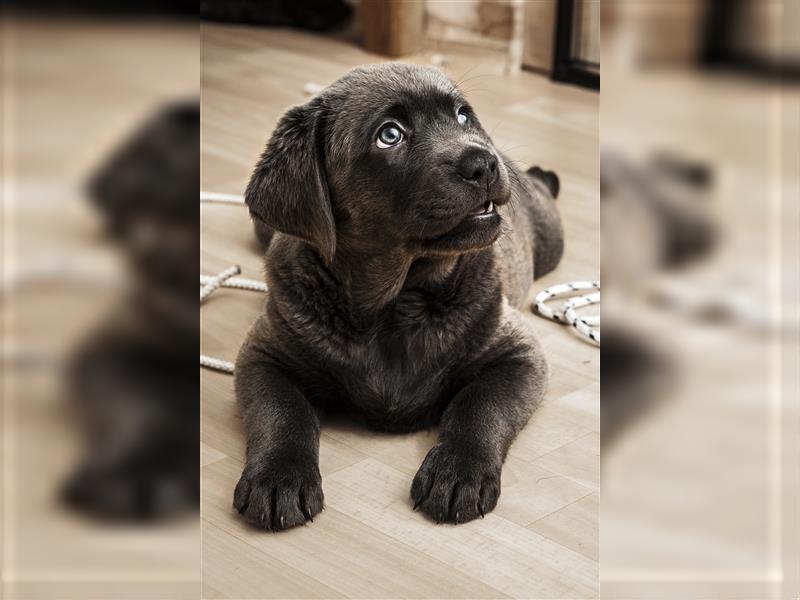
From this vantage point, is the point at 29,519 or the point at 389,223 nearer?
the point at 29,519

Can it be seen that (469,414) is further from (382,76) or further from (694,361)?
(694,361)

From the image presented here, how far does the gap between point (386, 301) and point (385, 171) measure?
0.85ft

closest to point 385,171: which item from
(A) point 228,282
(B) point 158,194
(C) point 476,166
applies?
(C) point 476,166

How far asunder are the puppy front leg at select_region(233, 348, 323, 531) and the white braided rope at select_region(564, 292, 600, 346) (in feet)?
2.63

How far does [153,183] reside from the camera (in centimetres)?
59

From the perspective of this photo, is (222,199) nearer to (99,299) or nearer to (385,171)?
(385,171)

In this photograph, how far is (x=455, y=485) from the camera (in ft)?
6.17

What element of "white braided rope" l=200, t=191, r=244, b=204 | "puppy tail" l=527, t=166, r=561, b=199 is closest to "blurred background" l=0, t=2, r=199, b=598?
"puppy tail" l=527, t=166, r=561, b=199

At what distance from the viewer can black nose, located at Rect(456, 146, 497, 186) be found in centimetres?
189

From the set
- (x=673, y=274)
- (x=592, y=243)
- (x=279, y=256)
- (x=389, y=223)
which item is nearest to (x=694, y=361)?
(x=673, y=274)

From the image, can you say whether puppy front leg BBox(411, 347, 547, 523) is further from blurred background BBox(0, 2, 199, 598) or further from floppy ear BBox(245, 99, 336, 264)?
blurred background BBox(0, 2, 199, 598)

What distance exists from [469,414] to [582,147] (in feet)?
7.24

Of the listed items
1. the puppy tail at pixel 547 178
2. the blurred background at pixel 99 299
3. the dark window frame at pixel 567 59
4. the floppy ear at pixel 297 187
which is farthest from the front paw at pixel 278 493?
the dark window frame at pixel 567 59

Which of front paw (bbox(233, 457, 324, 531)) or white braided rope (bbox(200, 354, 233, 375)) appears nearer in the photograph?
front paw (bbox(233, 457, 324, 531))
